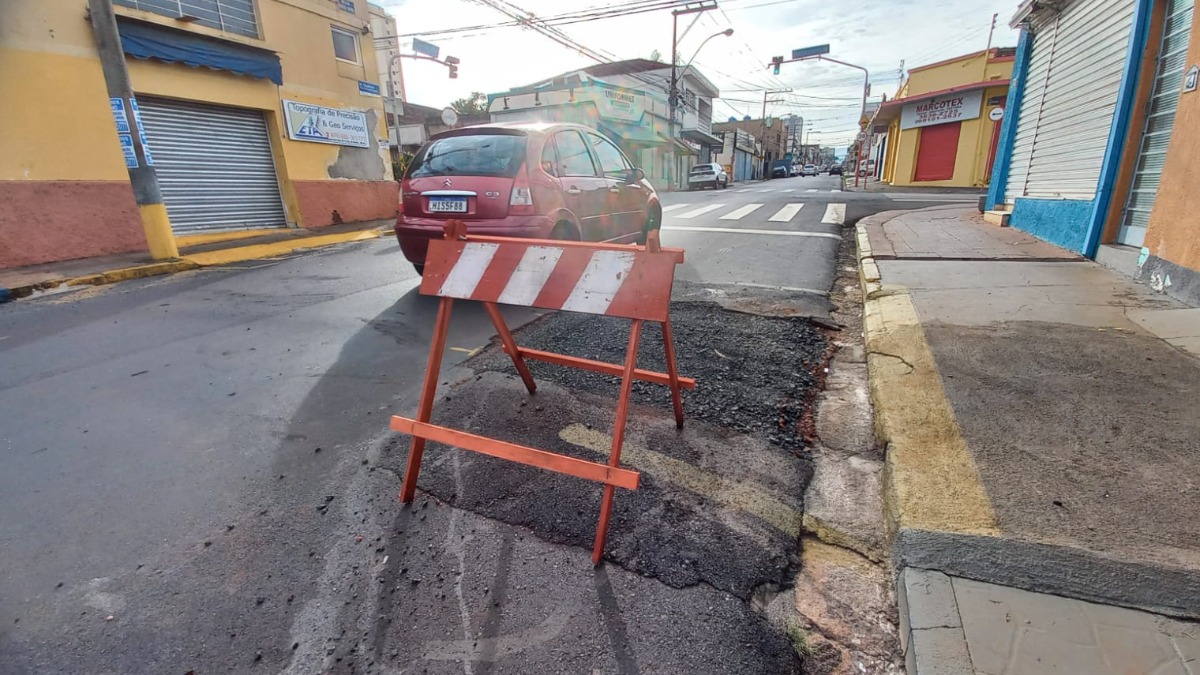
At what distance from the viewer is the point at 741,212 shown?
45.0 feet

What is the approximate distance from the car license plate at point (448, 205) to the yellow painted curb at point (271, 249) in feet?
16.8

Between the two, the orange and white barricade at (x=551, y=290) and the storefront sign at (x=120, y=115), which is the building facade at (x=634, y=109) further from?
the orange and white barricade at (x=551, y=290)

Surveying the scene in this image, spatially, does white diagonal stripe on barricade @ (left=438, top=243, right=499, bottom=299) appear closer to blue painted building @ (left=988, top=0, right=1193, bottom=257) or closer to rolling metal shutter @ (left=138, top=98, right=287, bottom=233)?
blue painted building @ (left=988, top=0, right=1193, bottom=257)

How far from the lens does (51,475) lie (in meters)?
2.59

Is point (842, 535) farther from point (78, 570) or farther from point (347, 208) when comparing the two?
point (347, 208)

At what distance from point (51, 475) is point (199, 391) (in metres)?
0.98

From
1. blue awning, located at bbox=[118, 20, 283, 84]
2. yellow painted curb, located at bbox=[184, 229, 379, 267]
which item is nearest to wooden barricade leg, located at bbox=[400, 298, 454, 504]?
yellow painted curb, located at bbox=[184, 229, 379, 267]

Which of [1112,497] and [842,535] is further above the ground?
[1112,497]

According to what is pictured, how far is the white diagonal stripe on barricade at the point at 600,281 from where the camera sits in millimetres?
2160

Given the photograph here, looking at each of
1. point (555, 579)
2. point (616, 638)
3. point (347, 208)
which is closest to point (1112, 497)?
point (616, 638)

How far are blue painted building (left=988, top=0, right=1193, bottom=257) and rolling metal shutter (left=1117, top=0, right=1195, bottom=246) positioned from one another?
10 millimetres

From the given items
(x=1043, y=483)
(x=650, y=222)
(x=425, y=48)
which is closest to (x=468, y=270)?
(x=1043, y=483)

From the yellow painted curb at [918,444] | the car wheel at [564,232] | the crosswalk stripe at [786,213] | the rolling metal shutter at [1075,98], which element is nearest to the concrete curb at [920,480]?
the yellow painted curb at [918,444]

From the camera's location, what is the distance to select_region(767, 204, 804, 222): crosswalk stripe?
1209 cm
